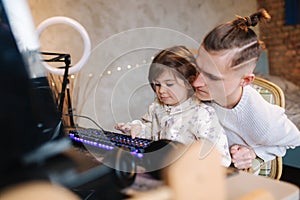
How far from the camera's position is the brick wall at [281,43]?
3.28 m

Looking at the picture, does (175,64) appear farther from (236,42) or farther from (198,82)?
(236,42)

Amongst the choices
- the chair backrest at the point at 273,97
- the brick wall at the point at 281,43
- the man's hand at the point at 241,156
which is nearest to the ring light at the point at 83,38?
the man's hand at the point at 241,156

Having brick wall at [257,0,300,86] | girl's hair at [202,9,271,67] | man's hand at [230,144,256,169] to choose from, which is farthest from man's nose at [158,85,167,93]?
brick wall at [257,0,300,86]

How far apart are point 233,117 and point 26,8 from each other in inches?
24.6

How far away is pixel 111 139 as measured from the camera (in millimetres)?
582

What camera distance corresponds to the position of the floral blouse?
0.69 meters

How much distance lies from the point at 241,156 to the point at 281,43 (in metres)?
2.83

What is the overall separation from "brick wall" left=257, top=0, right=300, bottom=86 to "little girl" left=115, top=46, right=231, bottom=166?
275cm

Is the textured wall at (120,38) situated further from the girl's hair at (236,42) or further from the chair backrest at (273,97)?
the chair backrest at (273,97)

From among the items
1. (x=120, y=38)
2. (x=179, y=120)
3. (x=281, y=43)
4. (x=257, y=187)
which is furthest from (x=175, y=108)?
(x=281, y=43)

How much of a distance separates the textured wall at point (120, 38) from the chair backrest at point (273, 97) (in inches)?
11.7

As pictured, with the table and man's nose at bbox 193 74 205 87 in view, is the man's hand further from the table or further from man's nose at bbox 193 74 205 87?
the table

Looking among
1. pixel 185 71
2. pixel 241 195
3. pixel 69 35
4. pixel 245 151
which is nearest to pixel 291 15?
pixel 69 35

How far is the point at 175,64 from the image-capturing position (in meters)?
0.66
